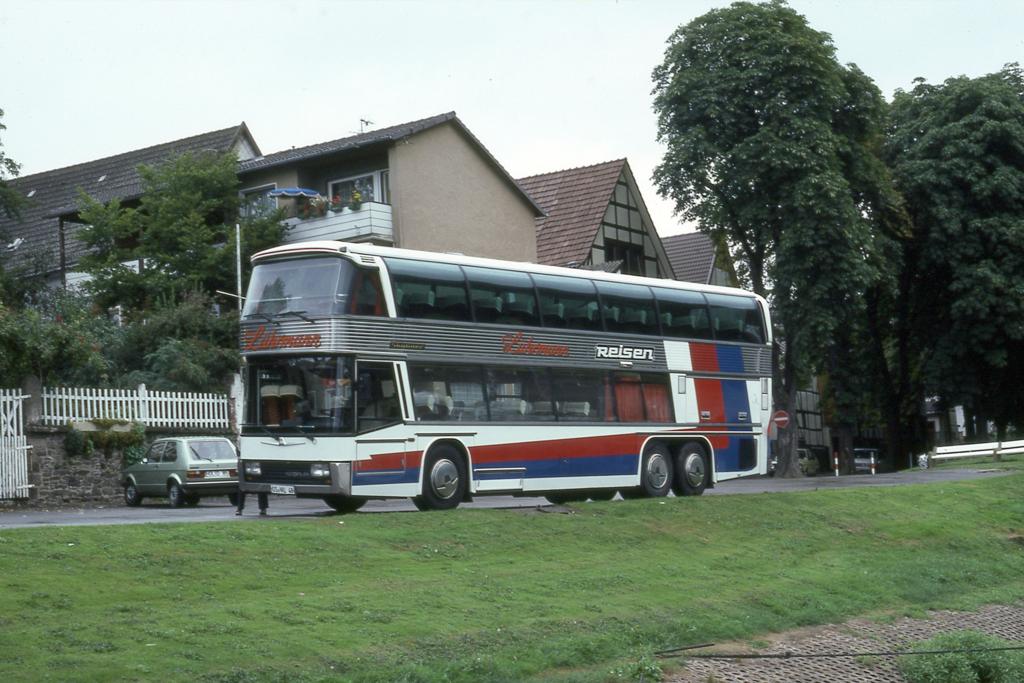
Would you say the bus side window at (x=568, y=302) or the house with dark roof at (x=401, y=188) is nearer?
the bus side window at (x=568, y=302)

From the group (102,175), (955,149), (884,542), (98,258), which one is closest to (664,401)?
(884,542)

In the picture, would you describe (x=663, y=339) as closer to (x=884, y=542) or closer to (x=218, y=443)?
(x=884, y=542)

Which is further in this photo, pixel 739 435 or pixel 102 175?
pixel 102 175

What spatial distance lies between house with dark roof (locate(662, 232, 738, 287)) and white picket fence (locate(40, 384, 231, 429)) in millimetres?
33636

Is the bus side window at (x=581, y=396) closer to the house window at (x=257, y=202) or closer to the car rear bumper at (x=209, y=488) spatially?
the car rear bumper at (x=209, y=488)

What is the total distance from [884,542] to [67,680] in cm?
1728

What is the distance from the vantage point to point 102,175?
59156 millimetres

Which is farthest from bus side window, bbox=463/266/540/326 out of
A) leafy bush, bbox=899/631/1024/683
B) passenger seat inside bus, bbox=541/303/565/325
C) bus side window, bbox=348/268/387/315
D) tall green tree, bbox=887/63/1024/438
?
tall green tree, bbox=887/63/1024/438

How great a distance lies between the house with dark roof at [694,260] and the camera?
68875 millimetres

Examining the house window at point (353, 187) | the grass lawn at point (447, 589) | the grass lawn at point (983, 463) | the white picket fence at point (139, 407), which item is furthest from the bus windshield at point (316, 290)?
the grass lawn at point (983, 463)

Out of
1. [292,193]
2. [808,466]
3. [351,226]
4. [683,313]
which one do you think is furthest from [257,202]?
[808,466]

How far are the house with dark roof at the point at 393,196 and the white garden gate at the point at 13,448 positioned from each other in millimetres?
15578

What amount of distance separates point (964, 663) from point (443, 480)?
27.8 ft

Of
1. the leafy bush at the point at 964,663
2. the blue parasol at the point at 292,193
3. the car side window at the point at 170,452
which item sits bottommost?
the leafy bush at the point at 964,663
